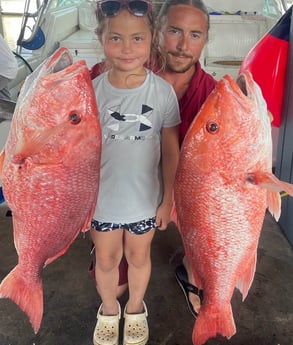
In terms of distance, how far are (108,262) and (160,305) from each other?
66 centimetres

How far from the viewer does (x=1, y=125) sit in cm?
354

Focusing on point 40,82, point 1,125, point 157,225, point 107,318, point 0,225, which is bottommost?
point 0,225

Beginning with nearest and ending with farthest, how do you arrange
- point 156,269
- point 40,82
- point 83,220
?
point 40,82 < point 83,220 < point 156,269

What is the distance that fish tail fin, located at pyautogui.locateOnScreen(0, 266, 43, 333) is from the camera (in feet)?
5.22

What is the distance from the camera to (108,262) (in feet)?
6.88

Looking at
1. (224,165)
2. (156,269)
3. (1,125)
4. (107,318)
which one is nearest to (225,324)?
(224,165)

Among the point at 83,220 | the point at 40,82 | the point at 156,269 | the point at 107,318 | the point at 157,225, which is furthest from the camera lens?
the point at 156,269

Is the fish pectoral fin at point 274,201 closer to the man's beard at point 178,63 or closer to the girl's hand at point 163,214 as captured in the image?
the girl's hand at point 163,214

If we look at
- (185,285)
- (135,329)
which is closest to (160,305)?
(185,285)

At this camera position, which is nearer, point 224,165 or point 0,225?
point 224,165

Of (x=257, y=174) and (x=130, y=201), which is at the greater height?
(x=257, y=174)

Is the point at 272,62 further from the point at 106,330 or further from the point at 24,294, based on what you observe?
the point at 24,294

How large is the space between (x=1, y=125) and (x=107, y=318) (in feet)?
6.55

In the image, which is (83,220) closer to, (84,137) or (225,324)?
A: (84,137)
